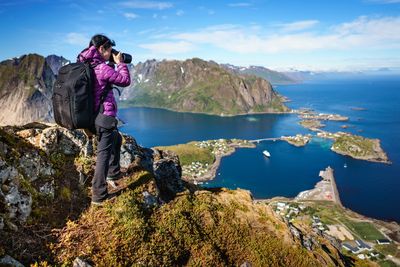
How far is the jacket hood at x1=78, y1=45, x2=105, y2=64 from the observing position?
7982 mm

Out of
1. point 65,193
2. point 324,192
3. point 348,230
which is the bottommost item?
point 324,192

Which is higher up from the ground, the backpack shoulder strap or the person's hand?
the person's hand

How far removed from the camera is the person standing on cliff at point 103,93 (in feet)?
26.2

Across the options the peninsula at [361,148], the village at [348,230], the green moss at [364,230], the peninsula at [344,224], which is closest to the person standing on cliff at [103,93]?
the peninsula at [344,224]

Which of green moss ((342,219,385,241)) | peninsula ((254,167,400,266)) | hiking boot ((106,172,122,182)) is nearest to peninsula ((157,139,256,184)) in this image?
peninsula ((254,167,400,266))

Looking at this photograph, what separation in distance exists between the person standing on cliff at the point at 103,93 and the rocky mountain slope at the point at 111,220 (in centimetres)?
96

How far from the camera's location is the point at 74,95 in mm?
7496

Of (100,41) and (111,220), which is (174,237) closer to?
(111,220)

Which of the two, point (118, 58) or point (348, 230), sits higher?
point (118, 58)

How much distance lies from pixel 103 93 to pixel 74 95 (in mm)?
853

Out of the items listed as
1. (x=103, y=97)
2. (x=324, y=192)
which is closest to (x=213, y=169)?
(x=324, y=192)

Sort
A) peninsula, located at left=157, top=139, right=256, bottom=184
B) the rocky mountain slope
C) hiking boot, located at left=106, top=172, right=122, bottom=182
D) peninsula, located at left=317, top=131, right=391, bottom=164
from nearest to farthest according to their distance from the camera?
1. the rocky mountain slope
2. hiking boot, located at left=106, top=172, right=122, bottom=182
3. peninsula, located at left=157, top=139, right=256, bottom=184
4. peninsula, located at left=317, top=131, right=391, bottom=164

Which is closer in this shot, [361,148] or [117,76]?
[117,76]

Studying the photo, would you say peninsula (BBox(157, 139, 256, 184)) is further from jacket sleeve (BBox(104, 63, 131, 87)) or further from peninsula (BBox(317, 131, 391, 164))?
jacket sleeve (BBox(104, 63, 131, 87))
